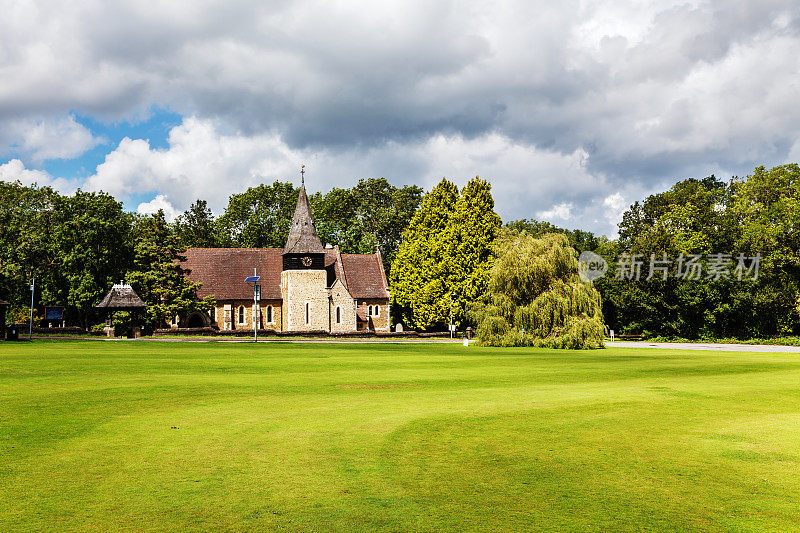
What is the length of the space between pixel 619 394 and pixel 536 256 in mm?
32148

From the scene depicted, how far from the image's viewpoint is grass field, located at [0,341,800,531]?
7.05 meters

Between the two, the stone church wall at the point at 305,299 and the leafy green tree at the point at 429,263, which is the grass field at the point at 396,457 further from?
the stone church wall at the point at 305,299

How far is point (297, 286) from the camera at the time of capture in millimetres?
76875

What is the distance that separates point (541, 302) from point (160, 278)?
42838mm

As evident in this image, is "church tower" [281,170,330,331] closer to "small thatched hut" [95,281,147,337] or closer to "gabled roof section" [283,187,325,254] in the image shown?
"gabled roof section" [283,187,325,254]

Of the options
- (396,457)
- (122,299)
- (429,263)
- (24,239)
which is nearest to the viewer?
→ (396,457)

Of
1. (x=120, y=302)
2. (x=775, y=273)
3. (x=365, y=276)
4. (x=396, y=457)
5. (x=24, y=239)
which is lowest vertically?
(x=396, y=457)

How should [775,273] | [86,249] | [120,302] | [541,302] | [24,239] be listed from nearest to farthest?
[541,302] < [775,273] < [120,302] < [86,249] < [24,239]

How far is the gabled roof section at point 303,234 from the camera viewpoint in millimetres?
A: 76688

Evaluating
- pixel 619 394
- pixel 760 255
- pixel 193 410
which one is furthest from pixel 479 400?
pixel 760 255

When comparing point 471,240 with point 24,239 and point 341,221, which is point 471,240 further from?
point 24,239

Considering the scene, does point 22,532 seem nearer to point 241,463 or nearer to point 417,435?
point 241,463

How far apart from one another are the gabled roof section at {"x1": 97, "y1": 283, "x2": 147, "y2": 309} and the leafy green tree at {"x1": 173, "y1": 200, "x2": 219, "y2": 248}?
35.8 m

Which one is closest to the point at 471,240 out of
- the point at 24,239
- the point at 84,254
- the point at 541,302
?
the point at 541,302
